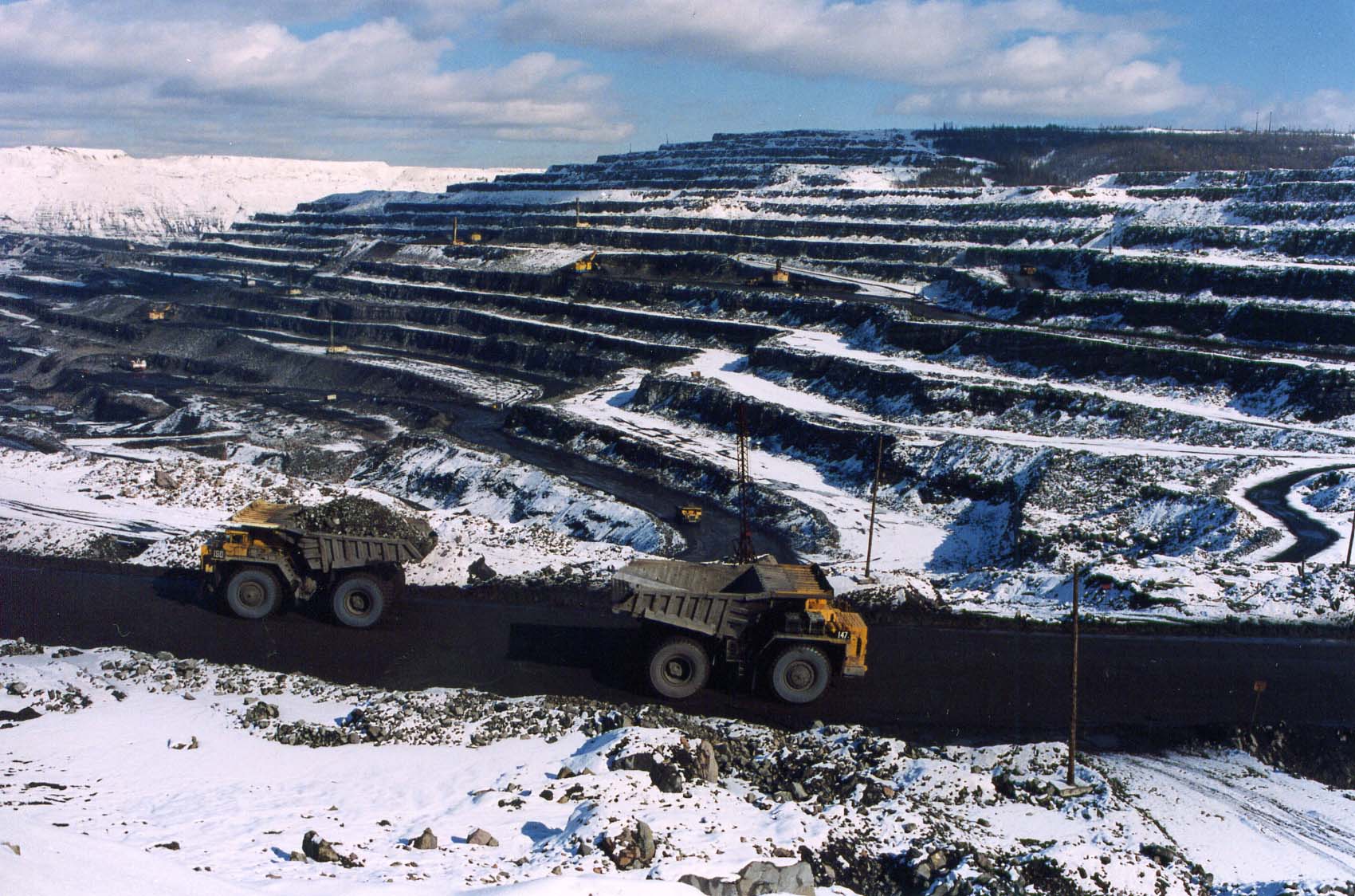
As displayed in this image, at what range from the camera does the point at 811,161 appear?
112 meters

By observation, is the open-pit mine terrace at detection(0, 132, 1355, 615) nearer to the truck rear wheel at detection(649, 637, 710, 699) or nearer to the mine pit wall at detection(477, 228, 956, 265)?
the mine pit wall at detection(477, 228, 956, 265)

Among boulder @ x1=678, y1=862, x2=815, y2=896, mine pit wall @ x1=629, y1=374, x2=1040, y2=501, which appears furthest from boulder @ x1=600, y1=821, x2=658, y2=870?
mine pit wall @ x1=629, y1=374, x2=1040, y2=501

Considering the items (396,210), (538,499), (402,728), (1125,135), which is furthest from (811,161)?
(402,728)

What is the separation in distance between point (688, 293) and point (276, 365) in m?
30.5

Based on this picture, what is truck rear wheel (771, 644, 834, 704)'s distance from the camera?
16.0 metres

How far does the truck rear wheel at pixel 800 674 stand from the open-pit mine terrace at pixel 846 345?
9637mm

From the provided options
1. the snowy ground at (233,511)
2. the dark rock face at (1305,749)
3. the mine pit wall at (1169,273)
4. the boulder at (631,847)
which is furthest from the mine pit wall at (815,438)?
the boulder at (631,847)

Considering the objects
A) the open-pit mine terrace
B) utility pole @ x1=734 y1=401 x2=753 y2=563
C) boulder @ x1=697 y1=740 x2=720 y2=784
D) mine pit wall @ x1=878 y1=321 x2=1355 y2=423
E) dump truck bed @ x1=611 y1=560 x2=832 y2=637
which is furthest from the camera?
mine pit wall @ x1=878 y1=321 x2=1355 y2=423

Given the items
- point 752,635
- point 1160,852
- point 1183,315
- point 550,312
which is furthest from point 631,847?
point 550,312

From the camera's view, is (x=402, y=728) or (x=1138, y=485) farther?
(x=1138, y=485)

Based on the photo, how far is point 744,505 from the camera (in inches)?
1085

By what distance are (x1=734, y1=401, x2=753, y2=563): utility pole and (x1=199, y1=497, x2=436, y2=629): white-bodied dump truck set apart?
758 centimetres

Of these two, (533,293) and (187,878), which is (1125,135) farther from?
(187,878)

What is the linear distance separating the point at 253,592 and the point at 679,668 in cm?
926
